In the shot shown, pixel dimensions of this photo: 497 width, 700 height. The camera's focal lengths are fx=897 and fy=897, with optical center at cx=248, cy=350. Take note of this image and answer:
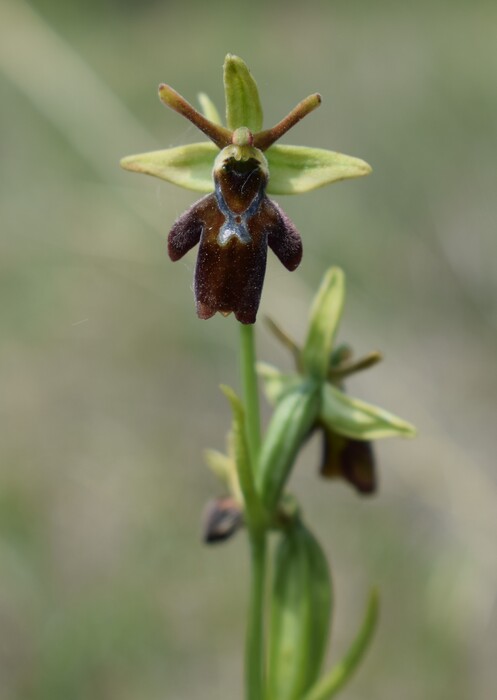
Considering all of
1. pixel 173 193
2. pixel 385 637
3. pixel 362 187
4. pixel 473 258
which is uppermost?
pixel 173 193

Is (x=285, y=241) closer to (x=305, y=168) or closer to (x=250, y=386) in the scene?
(x=305, y=168)

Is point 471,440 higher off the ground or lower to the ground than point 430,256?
lower

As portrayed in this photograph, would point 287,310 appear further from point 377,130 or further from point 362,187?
point 377,130

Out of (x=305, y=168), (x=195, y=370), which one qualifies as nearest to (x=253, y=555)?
(x=305, y=168)

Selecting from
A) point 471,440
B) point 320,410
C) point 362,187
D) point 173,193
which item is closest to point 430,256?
point 362,187

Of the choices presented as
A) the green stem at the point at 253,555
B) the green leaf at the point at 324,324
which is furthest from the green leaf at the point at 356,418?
the green stem at the point at 253,555

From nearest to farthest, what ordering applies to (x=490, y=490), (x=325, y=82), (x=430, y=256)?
(x=490, y=490) → (x=430, y=256) → (x=325, y=82)

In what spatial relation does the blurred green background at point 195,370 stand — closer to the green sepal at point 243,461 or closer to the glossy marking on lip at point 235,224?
the glossy marking on lip at point 235,224
